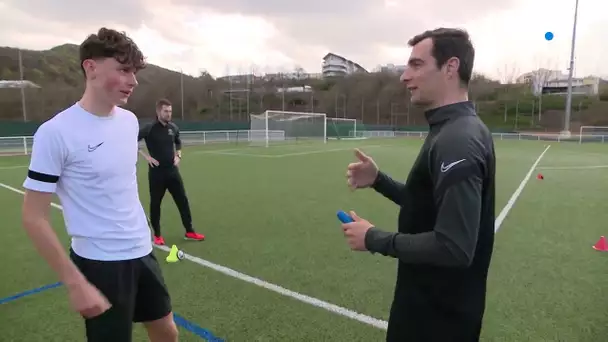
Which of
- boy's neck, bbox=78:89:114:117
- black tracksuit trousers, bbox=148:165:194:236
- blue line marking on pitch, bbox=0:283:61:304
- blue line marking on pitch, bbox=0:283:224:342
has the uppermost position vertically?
boy's neck, bbox=78:89:114:117

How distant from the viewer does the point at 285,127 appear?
3494 centimetres

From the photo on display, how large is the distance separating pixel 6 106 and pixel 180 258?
199 ft

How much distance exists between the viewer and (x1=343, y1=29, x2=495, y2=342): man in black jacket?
1.40 metres

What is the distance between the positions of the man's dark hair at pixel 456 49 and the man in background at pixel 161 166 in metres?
5.08

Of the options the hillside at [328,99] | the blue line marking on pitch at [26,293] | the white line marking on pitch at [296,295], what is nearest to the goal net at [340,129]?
the hillside at [328,99]

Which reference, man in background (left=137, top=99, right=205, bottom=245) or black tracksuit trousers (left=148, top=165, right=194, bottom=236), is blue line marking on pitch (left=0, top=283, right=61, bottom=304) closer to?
man in background (left=137, top=99, right=205, bottom=245)

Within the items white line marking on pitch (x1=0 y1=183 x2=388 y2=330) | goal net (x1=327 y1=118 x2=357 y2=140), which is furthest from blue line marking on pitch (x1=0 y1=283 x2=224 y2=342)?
goal net (x1=327 y1=118 x2=357 y2=140)

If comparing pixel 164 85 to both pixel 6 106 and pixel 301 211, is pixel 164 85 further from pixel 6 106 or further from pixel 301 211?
pixel 301 211

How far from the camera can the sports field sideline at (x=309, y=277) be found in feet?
11.4

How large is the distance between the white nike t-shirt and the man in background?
398 centimetres

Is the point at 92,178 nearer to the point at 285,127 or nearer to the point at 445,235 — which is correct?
the point at 445,235

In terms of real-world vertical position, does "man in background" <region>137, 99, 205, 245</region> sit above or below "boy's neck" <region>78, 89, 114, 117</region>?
below

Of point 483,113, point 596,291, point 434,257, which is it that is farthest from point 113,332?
point 483,113

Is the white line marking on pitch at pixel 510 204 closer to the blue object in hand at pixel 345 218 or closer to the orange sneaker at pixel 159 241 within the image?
the orange sneaker at pixel 159 241
